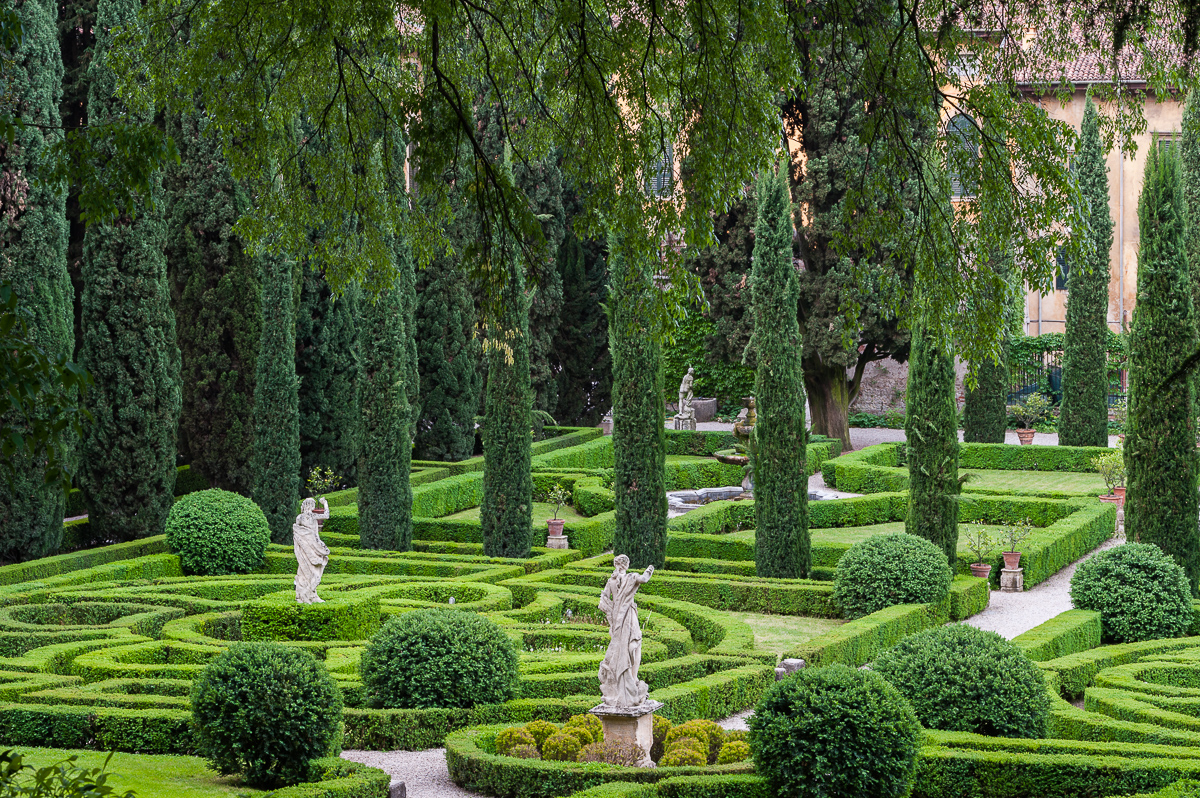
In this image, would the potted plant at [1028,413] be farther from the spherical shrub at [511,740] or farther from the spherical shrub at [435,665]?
the spherical shrub at [511,740]

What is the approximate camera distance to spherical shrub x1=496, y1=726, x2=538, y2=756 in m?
11.4

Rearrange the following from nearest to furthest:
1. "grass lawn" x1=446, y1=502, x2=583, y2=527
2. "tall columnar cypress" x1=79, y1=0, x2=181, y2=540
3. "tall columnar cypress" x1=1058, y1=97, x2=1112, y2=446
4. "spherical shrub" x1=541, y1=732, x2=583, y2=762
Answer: "spherical shrub" x1=541, y1=732, x2=583, y2=762 → "tall columnar cypress" x1=79, y1=0, x2=181, y2=540 → "grass lawn" x1=446, y1=502, x2=583, y2=527 → "tall columnar cypress" x1=1058, y1=97, x2=1112, y2=446

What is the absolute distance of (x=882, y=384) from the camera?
4078cm

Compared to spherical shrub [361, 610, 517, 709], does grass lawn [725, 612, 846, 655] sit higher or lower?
lower

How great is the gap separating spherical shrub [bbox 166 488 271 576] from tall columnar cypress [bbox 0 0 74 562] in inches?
71.5

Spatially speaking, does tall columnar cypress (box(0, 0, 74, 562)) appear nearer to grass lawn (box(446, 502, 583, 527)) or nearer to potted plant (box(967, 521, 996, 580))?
grass lawn (box(446, 502, 583, 527))

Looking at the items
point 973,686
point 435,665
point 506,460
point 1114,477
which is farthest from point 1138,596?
point 1114,477

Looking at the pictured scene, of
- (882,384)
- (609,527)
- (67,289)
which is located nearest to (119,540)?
(67,289)

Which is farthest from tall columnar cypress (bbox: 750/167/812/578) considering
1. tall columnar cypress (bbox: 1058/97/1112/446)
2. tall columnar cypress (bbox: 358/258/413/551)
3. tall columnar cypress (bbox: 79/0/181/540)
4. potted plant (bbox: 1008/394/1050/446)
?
potted plant (bbox: 1008/394/1050/446)

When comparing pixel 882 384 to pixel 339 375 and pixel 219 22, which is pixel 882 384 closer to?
pixel 339 375

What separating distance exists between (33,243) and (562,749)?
496 inches

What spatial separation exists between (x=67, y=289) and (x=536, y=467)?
10273 millimetres

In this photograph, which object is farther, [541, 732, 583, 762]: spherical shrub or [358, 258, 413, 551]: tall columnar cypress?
[358, 258, 413, 551]: tall columnar cypress

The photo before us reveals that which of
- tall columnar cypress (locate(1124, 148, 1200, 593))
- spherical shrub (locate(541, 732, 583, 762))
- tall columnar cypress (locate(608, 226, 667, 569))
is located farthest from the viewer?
tall columnar cypress (locate(608, 226, 667, 569))
